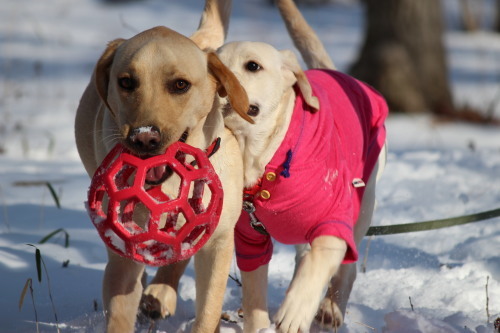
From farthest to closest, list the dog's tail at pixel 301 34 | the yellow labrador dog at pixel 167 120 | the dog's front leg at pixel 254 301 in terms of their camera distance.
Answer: the dog's tail at pixel 301 34, the dog's front leg at pixel 254 301, the yellow labrador dog at pixel 167 120

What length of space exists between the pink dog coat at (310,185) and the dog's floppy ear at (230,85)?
13.8 inches

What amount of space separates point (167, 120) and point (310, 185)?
2.36 ft

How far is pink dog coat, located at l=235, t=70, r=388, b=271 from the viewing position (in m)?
3.10

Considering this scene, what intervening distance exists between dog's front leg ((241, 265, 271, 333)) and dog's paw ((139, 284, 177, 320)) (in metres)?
0.33

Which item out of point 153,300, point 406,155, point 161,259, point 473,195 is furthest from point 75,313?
point 406,155

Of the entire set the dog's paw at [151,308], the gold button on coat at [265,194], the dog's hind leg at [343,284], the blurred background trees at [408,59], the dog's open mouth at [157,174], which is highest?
the dog's open mouth at [157,174]

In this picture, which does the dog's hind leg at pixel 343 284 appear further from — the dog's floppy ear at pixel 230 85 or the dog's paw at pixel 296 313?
the dog's floppy ear at pixel 230 85

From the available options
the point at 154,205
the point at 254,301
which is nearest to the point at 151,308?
the point at 254,301

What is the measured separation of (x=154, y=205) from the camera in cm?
261

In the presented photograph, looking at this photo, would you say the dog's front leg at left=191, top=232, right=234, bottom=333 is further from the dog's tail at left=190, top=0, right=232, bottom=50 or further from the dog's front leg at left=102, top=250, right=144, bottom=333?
the dog's tail at left=190, top=0, right=232, bottom=50

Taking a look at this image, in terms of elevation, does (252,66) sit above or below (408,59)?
above

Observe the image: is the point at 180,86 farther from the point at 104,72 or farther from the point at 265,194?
the point at 265,194

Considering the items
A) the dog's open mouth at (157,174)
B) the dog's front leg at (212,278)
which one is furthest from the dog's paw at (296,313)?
the dog's open mouth at (157,174)

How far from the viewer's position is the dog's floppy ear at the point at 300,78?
322 cm
